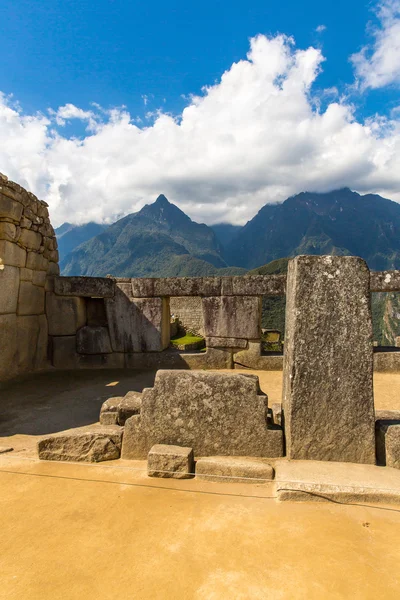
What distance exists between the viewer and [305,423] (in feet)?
11.4

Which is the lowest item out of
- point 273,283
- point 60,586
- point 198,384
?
point 60,586

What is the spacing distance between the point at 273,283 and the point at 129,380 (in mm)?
3848

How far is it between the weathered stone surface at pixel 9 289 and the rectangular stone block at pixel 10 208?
0.96m

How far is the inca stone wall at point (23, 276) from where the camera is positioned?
684cm

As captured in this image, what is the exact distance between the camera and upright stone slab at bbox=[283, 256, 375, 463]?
135 inches

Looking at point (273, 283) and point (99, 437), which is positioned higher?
point (273, 283)

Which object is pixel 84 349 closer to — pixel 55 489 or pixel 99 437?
pixel 99 437

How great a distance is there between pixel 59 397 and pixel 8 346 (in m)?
1.51

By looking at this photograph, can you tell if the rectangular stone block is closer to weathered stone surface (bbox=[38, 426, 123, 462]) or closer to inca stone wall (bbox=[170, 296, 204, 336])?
weathered stone surface (bbox=[38, 426, 123, 462])

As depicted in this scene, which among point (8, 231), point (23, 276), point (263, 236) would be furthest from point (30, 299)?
point (263, 236)

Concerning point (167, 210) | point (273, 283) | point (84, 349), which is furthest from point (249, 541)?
point (167, 210)

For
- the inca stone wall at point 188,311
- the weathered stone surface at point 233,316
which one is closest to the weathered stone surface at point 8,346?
the weathered stone surface at point 233,316

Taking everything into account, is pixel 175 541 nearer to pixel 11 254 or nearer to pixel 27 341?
pixel 11 254

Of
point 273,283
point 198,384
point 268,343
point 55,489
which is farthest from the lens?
point 268,343
